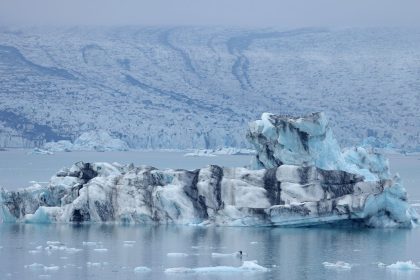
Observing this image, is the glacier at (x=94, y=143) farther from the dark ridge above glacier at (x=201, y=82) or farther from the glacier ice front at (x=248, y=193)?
Answer: the glacier ice front at (x=248, y=193)

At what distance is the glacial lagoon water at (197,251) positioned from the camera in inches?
1063

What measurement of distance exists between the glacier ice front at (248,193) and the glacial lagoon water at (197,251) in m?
0.40

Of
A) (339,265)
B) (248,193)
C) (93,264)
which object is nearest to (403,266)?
(339,265)

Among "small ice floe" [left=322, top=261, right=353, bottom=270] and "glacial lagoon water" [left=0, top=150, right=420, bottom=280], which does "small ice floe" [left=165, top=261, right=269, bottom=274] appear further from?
"small ice floe" [left=322, top=261, right=353, bottom=270]

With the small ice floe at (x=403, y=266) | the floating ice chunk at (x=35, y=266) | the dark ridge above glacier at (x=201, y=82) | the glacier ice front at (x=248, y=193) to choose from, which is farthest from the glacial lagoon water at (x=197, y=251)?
the dark ridge above glacier at (x=201, y=82)

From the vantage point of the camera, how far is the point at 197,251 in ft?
99.5

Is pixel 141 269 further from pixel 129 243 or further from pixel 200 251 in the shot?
pixel 129 243

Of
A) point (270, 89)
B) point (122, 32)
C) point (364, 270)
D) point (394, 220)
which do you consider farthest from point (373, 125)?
point (364, 270)

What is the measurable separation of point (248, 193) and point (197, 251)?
3.85 m

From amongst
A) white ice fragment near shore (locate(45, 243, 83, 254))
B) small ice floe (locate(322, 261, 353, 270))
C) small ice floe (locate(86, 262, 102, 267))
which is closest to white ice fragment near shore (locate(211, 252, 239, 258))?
small ice floe (locate(322, 261, 353, 270))

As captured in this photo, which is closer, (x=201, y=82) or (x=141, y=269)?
(x=141, y=269)

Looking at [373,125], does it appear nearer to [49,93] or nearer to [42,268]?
[49,93]

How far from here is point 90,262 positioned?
1118 inches

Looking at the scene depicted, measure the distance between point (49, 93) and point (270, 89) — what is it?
1981cm
